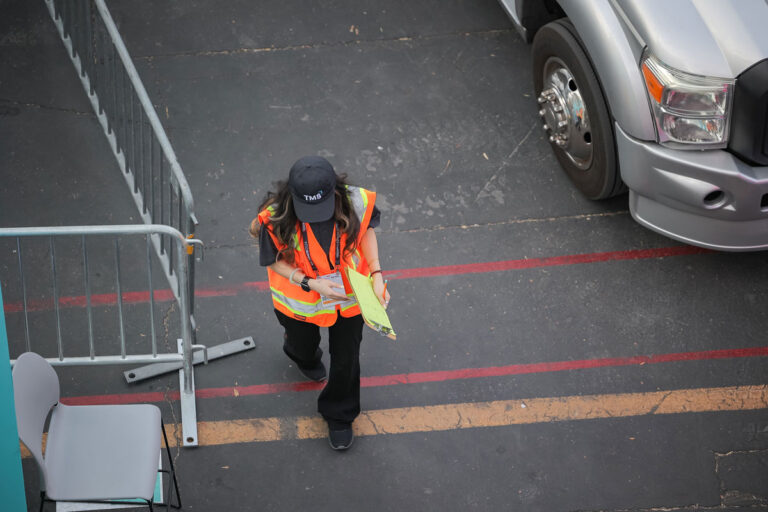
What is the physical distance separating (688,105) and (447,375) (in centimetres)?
235

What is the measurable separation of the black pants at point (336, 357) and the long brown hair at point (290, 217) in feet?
1.85

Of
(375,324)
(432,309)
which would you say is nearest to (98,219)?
(432,309)

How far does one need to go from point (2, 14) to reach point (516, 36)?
4.61 m

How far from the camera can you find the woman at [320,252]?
4426 millimetres

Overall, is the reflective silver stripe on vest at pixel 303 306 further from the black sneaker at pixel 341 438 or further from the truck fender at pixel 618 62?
the truck fender at pixel 618 62

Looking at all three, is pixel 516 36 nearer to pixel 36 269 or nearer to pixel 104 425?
pixel 36 269

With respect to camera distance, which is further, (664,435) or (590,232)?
(590,232)

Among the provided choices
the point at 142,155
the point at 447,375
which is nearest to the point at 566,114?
the point at 447,375

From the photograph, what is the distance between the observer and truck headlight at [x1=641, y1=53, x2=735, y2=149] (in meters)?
5.38

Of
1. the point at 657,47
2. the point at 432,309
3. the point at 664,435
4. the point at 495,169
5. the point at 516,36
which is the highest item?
the point at 657,47

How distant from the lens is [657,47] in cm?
545

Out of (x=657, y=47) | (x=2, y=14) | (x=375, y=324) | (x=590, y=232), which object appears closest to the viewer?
(x=375, y=324)

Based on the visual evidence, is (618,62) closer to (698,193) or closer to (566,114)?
(566,114)

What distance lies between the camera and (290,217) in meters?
4.54
